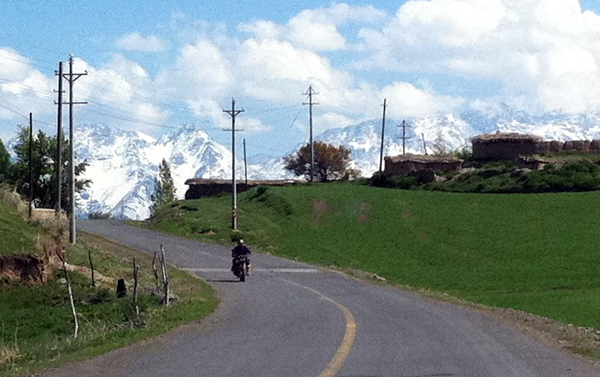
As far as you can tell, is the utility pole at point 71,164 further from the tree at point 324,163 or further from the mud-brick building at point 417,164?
the tree at point 324,163

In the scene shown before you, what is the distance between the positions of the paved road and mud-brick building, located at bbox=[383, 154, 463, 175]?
213 ft

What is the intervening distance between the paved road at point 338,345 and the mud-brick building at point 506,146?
6598 cm

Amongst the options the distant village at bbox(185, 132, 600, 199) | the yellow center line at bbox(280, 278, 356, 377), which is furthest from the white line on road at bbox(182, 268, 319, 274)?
the distant village at bbox(185, 132, 600, 199)

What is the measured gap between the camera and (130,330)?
→ 64.8 ft

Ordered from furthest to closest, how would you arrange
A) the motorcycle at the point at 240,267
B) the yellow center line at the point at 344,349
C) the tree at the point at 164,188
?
1. the tree at the point at 164,188
2. the motorcycle at the point at 240,267
3. the yellow center line at the point at 344,349

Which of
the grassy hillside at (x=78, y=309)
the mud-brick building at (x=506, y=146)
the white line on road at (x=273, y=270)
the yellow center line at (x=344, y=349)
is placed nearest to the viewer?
the yellow center line at (x=344, y=349)

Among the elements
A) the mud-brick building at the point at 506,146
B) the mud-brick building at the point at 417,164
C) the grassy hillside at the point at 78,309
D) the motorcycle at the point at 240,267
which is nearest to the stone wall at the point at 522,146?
the mud-brick building at the point at 506,146

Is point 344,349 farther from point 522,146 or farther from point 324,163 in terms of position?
point 324,163

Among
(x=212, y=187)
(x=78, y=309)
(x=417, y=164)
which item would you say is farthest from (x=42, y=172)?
(x=78, y=309)

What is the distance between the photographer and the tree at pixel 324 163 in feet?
465

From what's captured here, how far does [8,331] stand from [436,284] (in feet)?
84.0

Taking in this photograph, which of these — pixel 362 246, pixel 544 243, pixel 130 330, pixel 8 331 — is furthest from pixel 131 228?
pixel 130 330

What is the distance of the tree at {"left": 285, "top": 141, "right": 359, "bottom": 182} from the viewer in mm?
141750

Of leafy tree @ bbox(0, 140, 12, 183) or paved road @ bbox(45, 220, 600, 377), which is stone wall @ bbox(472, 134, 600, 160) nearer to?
leafy tree @ bbox(0, 140, 12, 183)
